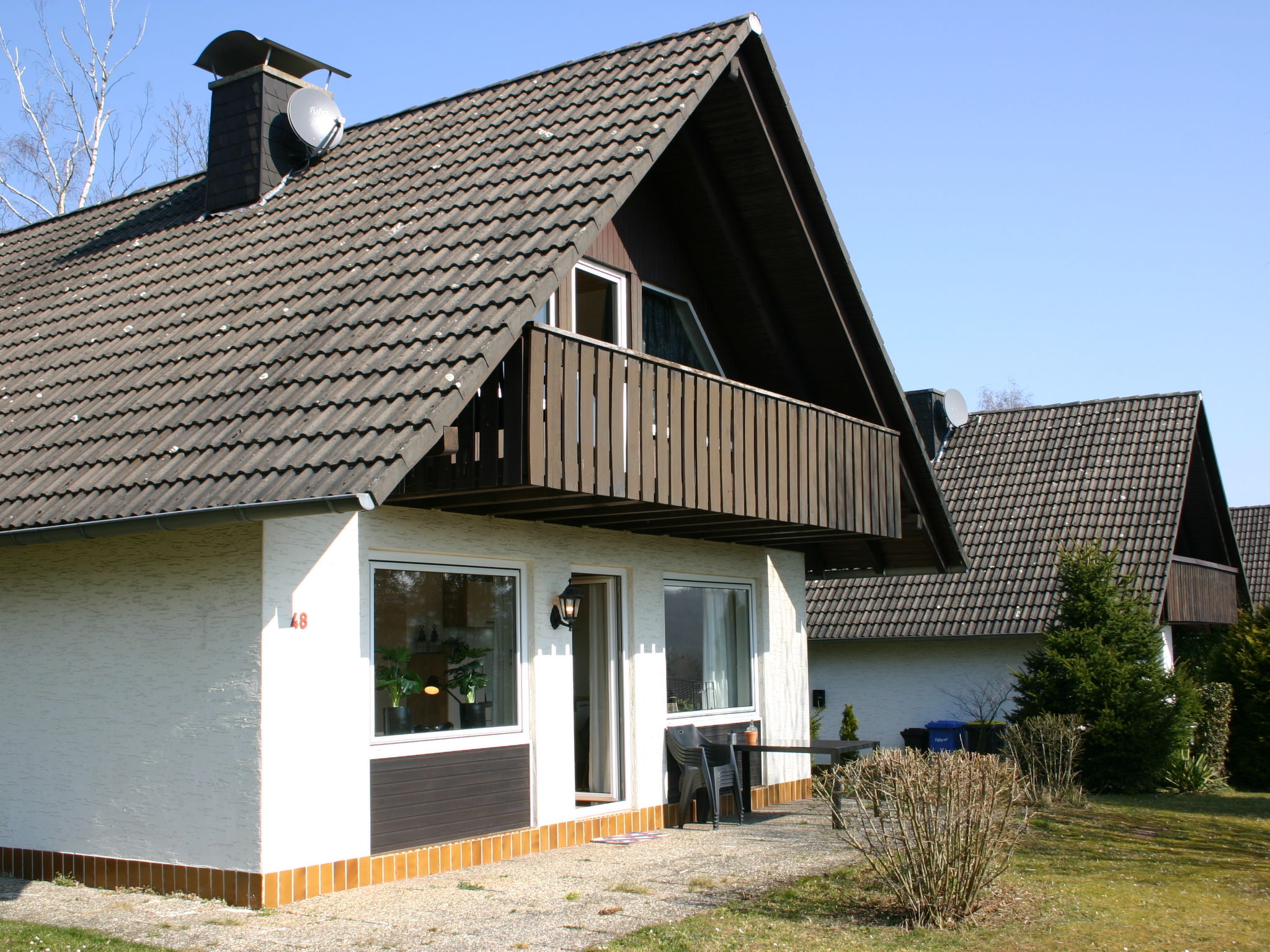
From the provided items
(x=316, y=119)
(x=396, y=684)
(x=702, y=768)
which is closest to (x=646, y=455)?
(x=396, y=684)

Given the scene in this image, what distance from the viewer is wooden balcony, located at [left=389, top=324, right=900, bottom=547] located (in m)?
8.85

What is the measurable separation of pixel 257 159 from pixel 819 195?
5504 millimetres

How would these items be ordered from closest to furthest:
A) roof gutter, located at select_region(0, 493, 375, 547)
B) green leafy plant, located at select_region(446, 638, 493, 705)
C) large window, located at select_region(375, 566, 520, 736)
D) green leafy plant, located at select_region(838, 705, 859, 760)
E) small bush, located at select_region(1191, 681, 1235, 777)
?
roof gutter, located at select_region(0, 493, 375, 547), large window, located at select_region(375, 566, 520, 736), green leafy plant, located at select_region(446, 638, 493, 705), small bush, located at select_region(1191, 681, 1235, 777), green leafy plant, located at select_region(838, 705, 859, 760)

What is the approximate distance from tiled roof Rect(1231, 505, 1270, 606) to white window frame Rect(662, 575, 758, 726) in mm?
25038

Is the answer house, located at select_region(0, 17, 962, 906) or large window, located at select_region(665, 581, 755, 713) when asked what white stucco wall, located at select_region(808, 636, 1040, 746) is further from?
house, located at select_region(0, 17, 962, 906)

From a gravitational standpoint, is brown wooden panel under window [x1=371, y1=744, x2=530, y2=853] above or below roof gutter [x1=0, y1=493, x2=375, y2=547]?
below

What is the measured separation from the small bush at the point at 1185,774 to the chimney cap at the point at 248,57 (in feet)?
44.2

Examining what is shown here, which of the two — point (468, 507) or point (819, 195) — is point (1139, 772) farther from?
point (468, 507)

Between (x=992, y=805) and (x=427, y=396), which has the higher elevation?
(x=427, y=396)

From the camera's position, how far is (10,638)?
961cm

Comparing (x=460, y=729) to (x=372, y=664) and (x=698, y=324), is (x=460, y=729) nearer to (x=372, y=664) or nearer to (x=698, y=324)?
(x=372, y=664)

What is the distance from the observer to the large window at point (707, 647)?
13023 millimetres

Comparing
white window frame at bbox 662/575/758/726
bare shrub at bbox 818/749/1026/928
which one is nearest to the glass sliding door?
white window frame at bbox 662/575/758/726

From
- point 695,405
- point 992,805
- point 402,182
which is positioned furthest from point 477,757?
point 402,182
